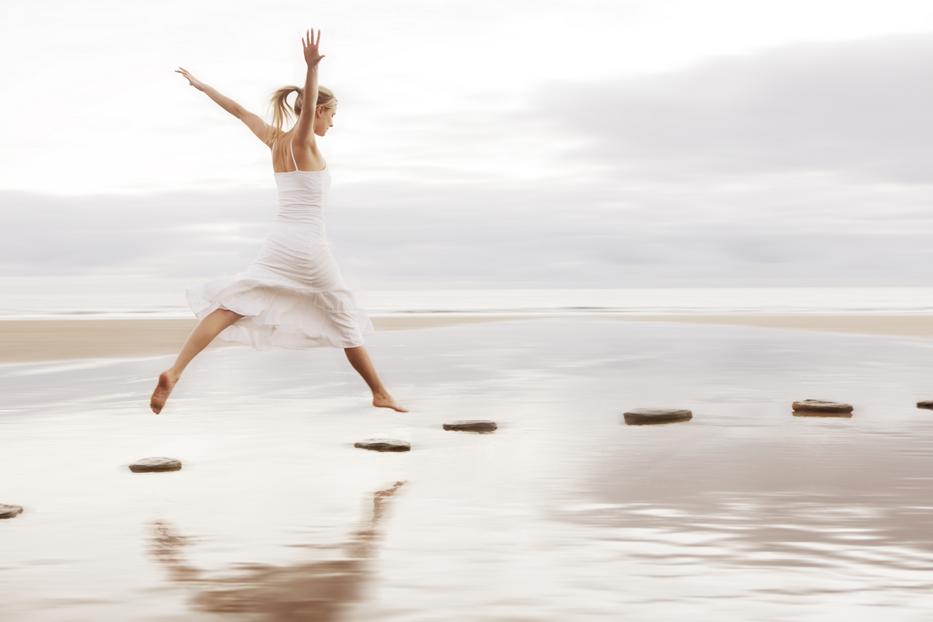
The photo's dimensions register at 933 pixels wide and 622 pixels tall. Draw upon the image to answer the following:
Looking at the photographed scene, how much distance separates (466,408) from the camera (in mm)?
11594

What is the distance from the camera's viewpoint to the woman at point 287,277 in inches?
344

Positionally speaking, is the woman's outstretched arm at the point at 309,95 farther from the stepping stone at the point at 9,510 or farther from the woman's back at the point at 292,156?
the stepping stone at the point at 9,510

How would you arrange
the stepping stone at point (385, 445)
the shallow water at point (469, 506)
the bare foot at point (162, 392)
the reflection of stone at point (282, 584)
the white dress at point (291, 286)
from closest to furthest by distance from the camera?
the reflection of stone at point (282, 584) → the shallow water at point (469, 506) → the bare foot at point (162, 392) → the stepping stone at point (385, 445) → the white dress at point (291, 286)

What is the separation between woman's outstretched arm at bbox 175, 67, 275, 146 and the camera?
899cm

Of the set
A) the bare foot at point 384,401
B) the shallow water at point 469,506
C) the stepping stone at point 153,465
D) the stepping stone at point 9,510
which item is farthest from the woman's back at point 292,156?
the stepping stone at point 9,510

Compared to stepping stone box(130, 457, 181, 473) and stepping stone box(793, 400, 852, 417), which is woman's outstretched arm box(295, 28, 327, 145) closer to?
stepping stone box(130, 457, 181, 473)

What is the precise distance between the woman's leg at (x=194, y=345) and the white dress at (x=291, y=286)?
69mm

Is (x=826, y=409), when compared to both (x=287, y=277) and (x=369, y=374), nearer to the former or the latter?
(x=369, y=374)

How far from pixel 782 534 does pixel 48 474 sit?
447 centimetres

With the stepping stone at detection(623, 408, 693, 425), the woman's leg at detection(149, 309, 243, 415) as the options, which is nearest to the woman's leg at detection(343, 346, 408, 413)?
the woman's leg at detection(149, 309, 243, 415)

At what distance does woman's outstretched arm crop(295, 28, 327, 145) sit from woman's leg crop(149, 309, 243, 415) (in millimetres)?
1377

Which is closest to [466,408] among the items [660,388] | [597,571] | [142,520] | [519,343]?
[660,388]

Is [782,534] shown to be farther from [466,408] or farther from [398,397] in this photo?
[398,397]

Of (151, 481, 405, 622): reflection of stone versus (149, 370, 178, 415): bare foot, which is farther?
(149, 370, 178, 415): bare foot
